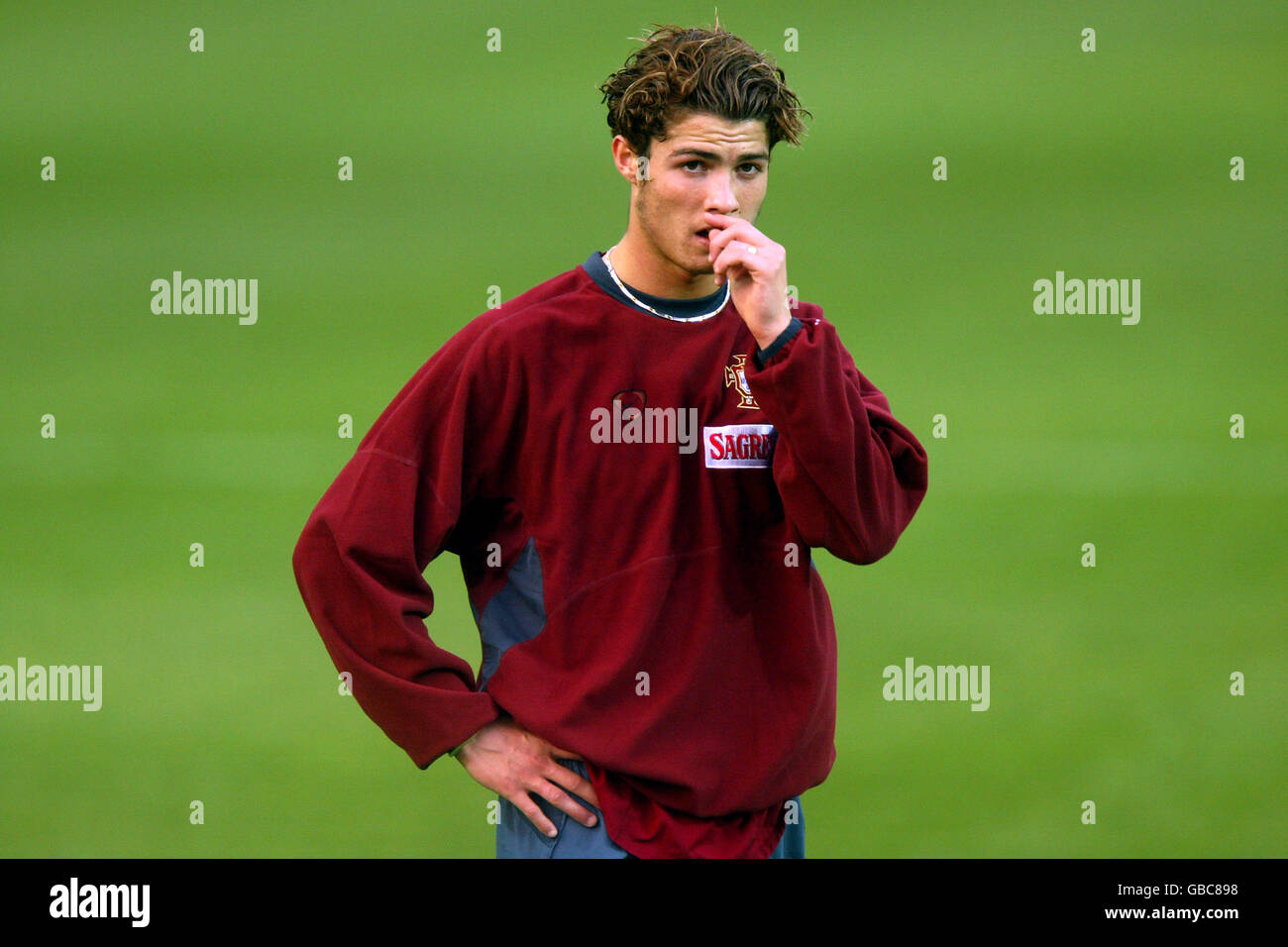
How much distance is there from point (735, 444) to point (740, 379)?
163 millimetres

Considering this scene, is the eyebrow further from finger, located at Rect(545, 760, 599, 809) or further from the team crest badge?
finger, located at Rect(545, 760, 599, 809)

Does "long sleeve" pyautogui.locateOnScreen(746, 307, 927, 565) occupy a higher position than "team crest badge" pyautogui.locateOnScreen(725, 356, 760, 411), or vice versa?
"team crest badge" pyautogui.locateOnScreen(725, 356, 760, 411)

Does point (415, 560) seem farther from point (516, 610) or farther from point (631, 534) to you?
point (631, 534)

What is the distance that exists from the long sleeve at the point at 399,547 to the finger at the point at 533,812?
184 mm

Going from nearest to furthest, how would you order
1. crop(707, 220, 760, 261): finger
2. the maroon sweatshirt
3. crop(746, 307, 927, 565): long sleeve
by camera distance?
crop(746, 307, 927, 565): long sleeve < crop(707, 220, 760, 261): finger < the maroon sweatshirt

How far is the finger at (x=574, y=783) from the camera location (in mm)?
3531

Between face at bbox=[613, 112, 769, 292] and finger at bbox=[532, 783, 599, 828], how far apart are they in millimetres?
1201

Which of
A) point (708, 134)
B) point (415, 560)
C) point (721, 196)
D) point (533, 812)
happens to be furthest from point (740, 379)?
point (533, 812)

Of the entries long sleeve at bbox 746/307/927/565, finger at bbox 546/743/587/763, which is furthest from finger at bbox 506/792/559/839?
long sleeve at bbox 746/307/927/565

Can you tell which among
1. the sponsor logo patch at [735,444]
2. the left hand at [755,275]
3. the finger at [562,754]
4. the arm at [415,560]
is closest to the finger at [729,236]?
the left hand at [755,275]

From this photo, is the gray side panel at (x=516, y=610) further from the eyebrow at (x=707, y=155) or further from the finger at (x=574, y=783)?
the eyebrow at (x=707, y=155)

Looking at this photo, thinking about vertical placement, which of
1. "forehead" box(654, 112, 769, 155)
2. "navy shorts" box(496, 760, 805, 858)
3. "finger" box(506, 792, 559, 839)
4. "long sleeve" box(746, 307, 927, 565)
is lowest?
"navy shorts" box(496, 760, 805, 858)

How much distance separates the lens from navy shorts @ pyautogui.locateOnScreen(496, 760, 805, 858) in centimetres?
353

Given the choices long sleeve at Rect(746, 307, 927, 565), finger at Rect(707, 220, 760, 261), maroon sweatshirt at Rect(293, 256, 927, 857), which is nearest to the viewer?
long sleeve at Rect(746, 307, 927, 565)
